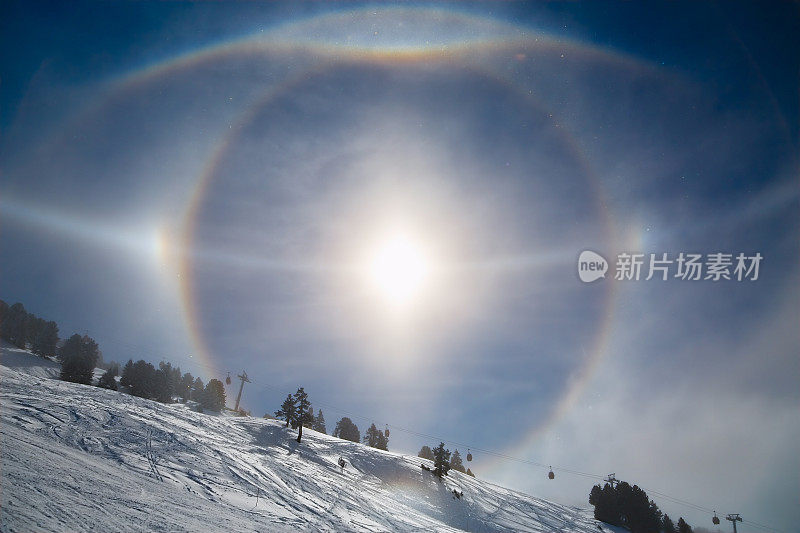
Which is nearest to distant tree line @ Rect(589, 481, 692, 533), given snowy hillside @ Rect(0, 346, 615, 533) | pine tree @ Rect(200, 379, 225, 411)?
snowy hillside @ Rect(0, 346, 615, 533)

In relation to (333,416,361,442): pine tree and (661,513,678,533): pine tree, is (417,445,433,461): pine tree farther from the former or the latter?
(661,513,678,533): pine tree

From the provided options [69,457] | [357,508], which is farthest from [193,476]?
[357,508]

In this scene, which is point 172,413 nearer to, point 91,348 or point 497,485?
point 497,485

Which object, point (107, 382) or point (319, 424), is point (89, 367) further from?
point (319, 424)

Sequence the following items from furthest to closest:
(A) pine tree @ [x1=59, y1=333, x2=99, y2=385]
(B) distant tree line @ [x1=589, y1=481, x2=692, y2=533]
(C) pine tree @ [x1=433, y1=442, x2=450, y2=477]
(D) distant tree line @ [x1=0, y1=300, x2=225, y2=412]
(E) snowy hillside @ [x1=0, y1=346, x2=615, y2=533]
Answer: (D) distant tree line @ [x1=0, y1=300, x2=225, y2=412]
(A) pine tree @ [x1=59, y1=333, x2=99, y2=385]
(B) distant tree line @ [x1=589, y1=481, x2=692, y2=533]
(C) pine tree @ [x1=433, y1=442, x2=450, y2=477]
(E) snowy hillside @ [x1=0, y1=346, x2=615, y2=533]

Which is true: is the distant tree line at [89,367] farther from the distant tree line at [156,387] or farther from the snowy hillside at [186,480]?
the snowy hillside at [186,480]

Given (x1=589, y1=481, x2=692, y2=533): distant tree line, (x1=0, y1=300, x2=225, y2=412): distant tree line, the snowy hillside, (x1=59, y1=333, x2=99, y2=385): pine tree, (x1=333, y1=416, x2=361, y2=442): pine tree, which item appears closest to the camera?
the snowy hillside

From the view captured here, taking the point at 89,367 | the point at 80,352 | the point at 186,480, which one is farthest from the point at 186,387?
the point at 186,480
